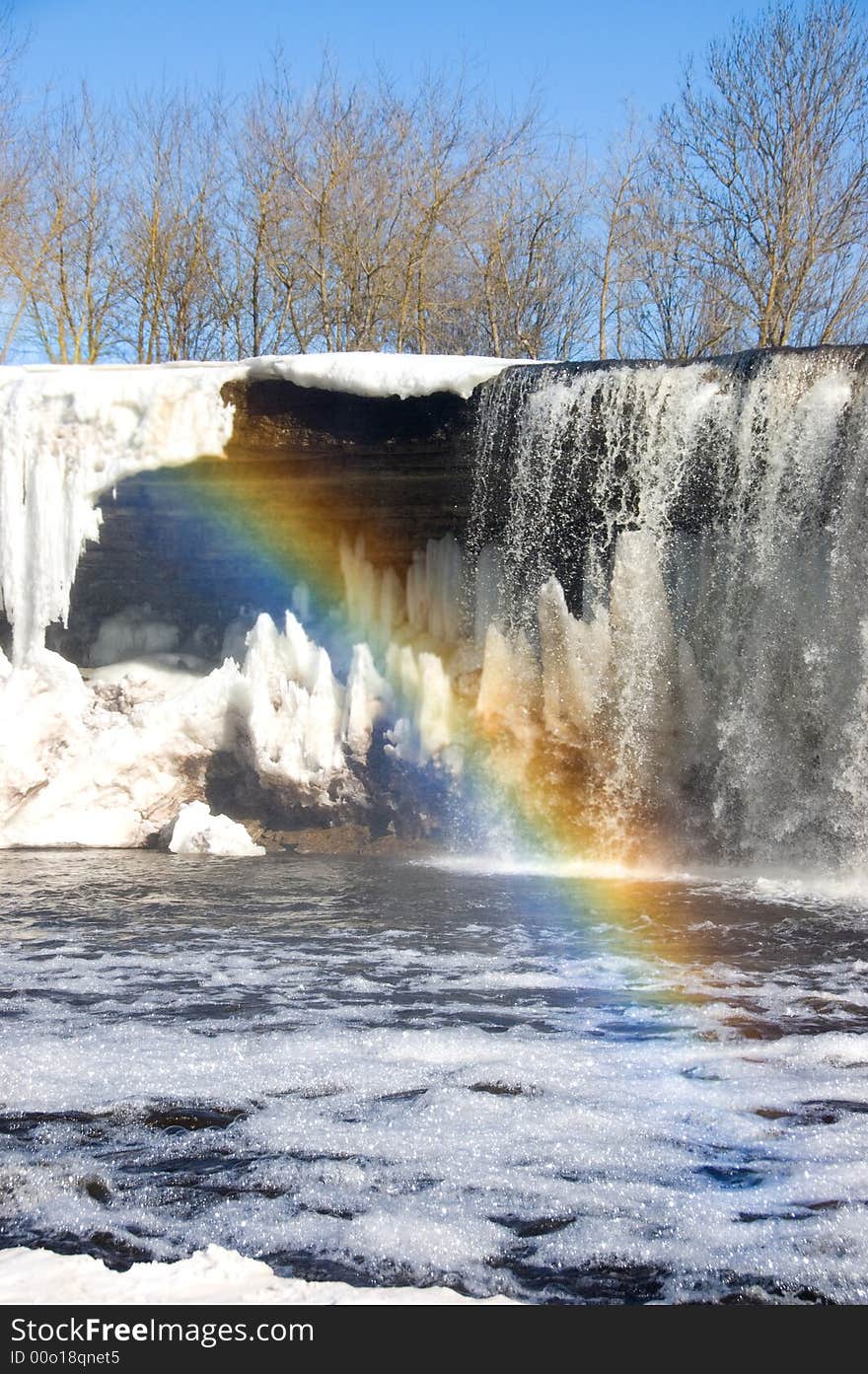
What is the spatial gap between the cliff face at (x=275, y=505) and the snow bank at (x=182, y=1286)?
304 inches

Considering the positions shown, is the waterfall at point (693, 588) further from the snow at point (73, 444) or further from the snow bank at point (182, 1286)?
the snow bank at point (182, 1286)

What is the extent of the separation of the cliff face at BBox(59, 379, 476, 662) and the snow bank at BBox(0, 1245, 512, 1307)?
773 cm

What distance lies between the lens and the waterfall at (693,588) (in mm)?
8531

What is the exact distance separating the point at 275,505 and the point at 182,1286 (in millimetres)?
8579

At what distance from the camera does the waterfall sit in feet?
28.0

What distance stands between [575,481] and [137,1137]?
688cm

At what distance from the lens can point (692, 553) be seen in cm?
923

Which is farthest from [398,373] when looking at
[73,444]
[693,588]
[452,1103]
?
[452,1103]

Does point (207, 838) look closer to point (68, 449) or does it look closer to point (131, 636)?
point (131, 636)

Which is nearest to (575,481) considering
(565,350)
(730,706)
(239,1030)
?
(730,706)

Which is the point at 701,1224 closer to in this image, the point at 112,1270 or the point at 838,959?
the point at 112,1270

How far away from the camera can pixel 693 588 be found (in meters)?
9.29

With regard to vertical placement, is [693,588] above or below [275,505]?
below

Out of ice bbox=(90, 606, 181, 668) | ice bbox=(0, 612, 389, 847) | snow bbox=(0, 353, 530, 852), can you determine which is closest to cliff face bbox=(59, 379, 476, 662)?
ice bbox=(90, 606, 181, 668)
